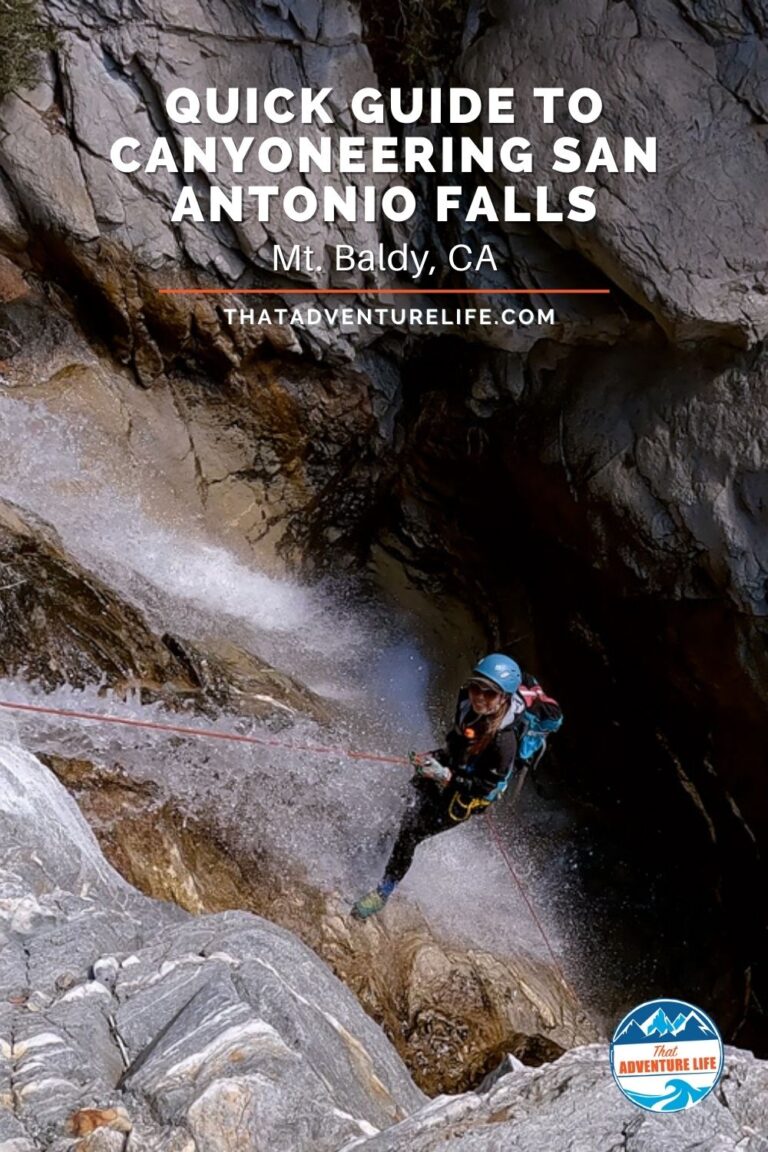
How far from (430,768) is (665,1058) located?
8.15 feet

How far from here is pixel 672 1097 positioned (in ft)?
9.86

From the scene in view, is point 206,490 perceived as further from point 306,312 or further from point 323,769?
point 323,769

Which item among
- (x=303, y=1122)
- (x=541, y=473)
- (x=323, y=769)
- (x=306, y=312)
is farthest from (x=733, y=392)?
(x=303, y=1122)

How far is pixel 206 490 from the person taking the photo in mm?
8125

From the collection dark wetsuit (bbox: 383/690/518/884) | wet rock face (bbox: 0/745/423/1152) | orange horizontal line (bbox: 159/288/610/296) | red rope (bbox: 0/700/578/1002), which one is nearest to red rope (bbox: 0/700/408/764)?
red rope (bbox: 0/700/578/1002)

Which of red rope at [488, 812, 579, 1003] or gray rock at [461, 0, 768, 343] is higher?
gray rock at [461, 0, 768, 343]

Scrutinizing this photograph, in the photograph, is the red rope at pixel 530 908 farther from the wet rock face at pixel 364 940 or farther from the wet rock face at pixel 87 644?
the wet rock face at pixel 87 644

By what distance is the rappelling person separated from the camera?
512 centimetres

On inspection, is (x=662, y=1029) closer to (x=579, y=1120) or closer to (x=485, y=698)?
(x=579, y=1120)

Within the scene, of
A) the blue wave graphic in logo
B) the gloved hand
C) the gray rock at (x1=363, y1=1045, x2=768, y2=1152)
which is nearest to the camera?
the gray rock at (x1=363, y1=1045, x2=768, y2=1152)

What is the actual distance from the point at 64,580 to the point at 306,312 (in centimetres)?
304

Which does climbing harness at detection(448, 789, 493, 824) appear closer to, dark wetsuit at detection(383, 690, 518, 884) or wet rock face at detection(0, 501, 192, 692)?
dark wetsuit at detection(383, 690, 518, 884)

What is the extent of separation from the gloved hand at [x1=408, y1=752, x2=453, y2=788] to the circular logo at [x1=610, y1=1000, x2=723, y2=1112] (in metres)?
2.38

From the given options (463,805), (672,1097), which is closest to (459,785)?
(463,805)
